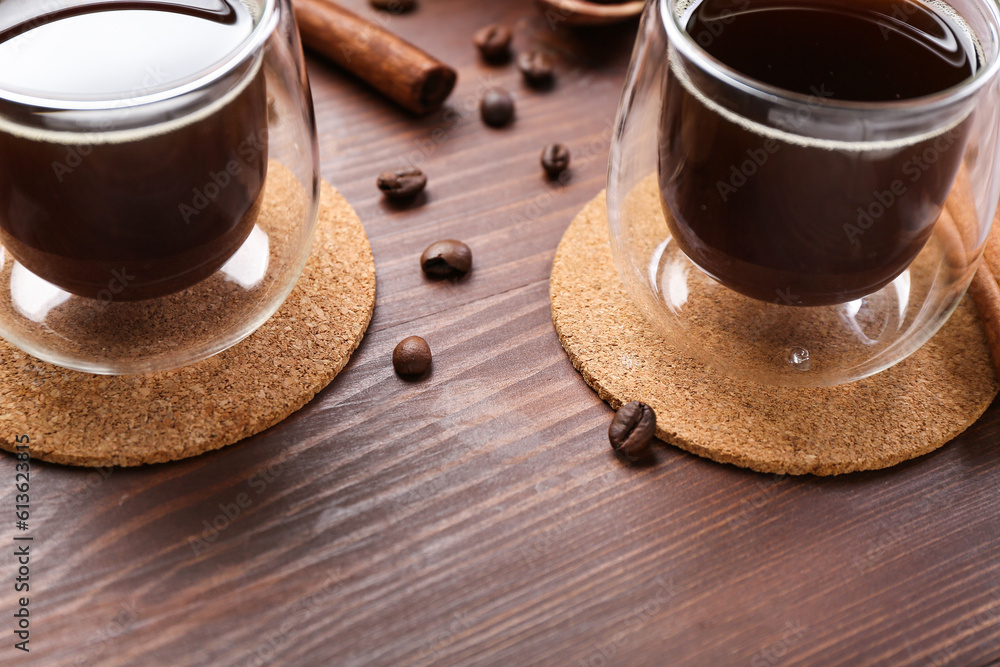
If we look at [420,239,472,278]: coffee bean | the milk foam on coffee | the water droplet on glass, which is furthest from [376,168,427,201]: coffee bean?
the water droplet on glass

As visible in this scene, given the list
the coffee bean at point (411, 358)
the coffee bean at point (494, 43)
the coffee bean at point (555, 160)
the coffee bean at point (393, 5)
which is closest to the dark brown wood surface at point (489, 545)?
the coffee bean at point (411, 358)

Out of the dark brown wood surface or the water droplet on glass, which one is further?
the water droplet on glass

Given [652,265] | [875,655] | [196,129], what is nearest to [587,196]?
[652,265]

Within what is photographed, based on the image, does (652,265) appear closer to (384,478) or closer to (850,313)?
(850,313)

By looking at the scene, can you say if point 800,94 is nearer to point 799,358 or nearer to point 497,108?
point 799,358

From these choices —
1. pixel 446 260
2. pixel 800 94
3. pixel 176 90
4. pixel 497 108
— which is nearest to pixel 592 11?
pixel 497 108

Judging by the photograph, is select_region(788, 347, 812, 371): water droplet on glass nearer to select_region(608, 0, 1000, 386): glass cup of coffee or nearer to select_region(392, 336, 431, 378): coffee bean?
select_region(608, 0, 1000, 386): glass cup of coffee

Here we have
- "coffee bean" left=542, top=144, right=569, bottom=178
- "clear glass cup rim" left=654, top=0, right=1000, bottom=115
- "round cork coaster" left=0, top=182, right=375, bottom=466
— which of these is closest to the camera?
"clear glass cup rim" left=654, top=0, right=1000, bottom=115

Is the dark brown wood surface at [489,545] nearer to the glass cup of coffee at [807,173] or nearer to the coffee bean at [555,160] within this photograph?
the glass cup of coffee at [807,173]
